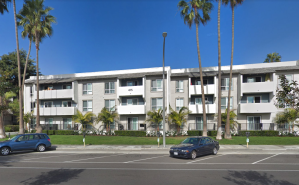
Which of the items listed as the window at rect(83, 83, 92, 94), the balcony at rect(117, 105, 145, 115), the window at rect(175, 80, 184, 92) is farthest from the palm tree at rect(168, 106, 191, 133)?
the window at rect(83, 83, 92, 94)

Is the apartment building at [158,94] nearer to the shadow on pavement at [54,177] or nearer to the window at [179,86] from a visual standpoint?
the window at [179,86]

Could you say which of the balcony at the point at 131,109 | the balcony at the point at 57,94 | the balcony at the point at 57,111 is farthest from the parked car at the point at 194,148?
the balcony at the point at 57,94

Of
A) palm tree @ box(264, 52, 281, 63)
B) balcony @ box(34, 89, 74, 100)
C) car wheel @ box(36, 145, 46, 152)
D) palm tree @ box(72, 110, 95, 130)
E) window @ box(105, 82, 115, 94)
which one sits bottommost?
car wheel @ box(36, 145, 46, 152)

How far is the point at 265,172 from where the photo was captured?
9188 mm

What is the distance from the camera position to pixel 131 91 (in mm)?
27438

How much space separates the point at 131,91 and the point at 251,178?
67.9 feet

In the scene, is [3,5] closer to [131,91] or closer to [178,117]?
[131,91]

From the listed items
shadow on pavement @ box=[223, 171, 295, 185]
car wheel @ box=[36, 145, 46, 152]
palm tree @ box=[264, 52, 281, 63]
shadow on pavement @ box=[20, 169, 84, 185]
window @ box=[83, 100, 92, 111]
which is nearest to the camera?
shadow on pavement @ box=[223, 171, 295, 185]

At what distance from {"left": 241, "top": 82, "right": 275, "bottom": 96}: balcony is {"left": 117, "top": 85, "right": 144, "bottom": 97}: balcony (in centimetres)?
1330

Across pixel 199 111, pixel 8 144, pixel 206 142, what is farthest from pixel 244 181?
pixel 199 111

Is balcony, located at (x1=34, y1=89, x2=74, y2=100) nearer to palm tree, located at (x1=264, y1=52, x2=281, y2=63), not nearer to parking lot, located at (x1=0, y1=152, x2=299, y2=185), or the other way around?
parking lot, located at (x1=0, y1=152, x2=299, y2=185)

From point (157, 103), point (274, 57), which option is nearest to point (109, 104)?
point (157, 103)

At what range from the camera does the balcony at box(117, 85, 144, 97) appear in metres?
27.1

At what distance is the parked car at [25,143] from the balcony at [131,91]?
12753 millimetres
